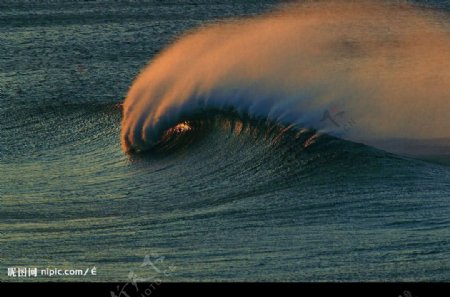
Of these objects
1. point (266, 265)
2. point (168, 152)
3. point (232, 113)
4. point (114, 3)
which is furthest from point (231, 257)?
point (114, 3)

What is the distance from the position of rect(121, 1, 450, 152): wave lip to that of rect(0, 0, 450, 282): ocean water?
51 mm

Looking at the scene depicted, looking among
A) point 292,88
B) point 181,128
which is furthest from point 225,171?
point 292,88

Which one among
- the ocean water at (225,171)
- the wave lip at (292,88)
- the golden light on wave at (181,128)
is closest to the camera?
the ocean water at (225,171)

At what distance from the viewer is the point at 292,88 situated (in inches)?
867

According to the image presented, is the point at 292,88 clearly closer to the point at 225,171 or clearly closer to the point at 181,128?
the point at 181,128

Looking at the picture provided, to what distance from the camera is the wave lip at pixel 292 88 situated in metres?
20.4

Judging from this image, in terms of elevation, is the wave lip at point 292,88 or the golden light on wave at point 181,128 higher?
the wave lip at point 292,88

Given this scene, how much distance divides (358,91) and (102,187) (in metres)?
7.28

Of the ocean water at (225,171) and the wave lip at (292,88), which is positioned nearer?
the ocean water at (225,171)

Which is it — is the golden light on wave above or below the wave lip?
below

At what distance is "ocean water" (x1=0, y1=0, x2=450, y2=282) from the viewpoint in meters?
13.4

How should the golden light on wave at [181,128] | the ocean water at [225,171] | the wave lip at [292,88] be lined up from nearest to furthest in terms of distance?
the ocean water at [225,171], the wave lip at [292,88], the golden light on wave at [181,128]

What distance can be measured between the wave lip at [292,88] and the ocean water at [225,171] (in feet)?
0.17

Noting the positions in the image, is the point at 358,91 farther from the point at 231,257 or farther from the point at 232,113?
the point at 231,257
